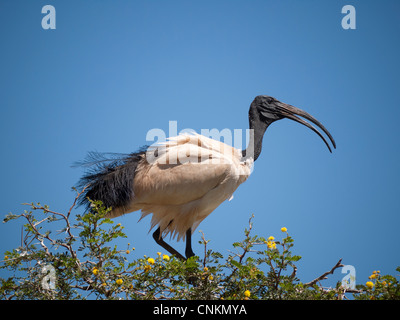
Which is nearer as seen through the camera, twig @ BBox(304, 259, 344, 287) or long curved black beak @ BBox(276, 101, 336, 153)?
twig @ BBox(304, 259, 344, 287)

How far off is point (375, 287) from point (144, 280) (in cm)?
202

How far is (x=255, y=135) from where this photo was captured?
7.68m

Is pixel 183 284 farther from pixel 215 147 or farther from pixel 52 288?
pixel 215 147

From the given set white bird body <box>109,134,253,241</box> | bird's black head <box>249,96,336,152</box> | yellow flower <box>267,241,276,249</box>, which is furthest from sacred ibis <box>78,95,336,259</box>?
yellow flower <box>267,241,276,249</box>

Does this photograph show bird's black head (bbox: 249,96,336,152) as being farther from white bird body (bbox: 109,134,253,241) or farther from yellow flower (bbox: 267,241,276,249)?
yellow flower (bbox: 267,241,276,249)

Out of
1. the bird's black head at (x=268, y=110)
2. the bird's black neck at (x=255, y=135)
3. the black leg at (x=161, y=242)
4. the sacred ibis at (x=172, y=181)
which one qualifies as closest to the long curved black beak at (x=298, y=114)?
the bird's black head at (x=268, y=110)

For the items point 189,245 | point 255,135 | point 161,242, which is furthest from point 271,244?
point 255,135

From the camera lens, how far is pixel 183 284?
14.9 feet

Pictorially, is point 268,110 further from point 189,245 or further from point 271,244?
point 271,244

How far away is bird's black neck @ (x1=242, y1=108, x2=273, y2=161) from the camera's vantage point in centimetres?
747

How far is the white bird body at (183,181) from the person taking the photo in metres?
6.62
